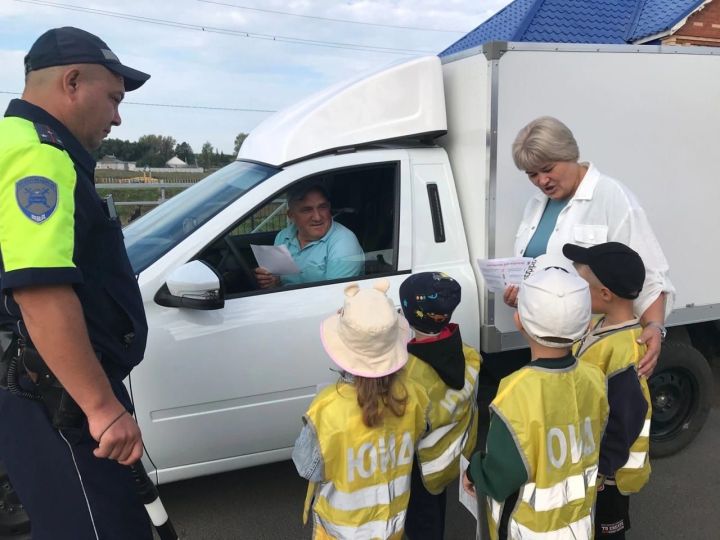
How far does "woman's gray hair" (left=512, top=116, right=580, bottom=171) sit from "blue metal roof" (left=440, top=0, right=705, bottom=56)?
32.2 feet

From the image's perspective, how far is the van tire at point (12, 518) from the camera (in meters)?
2.54

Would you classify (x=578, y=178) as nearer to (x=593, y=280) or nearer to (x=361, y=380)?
(x=593, y=280)

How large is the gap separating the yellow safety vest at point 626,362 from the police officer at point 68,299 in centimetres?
157

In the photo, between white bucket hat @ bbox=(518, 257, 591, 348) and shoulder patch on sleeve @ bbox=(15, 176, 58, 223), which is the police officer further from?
white bucket hat @ bbox=(518, 257, 591, 348)

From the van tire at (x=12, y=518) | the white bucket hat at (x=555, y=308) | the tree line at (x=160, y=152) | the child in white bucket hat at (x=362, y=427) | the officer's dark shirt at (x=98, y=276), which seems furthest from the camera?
the tree line at (x=160, y=152)

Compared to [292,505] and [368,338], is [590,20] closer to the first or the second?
[292,505]

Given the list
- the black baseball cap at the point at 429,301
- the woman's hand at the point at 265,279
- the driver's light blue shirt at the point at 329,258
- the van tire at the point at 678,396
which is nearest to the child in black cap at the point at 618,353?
the black baseball cap at the point at 429,301

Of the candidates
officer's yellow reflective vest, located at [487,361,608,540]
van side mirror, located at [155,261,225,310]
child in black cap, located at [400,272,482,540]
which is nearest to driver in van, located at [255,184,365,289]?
van side mirror, located at [155,261,225,310]

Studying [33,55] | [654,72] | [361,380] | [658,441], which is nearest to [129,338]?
[361,380]

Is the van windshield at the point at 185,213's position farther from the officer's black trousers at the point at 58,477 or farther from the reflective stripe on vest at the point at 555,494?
the reflective stripe on vest at the point at 555,494

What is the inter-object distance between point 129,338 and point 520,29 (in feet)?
37.9

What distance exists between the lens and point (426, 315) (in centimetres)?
201

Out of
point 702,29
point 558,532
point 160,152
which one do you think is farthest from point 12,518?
point 160,152

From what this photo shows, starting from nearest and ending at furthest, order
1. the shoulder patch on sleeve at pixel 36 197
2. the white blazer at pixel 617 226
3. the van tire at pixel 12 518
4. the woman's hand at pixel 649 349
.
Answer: the shoulder patch on sleeve at pixel 36 197
the woman's hand at pixel 649 349
the white blazer at pixel 617 226
the van tire at pixel 12 518
